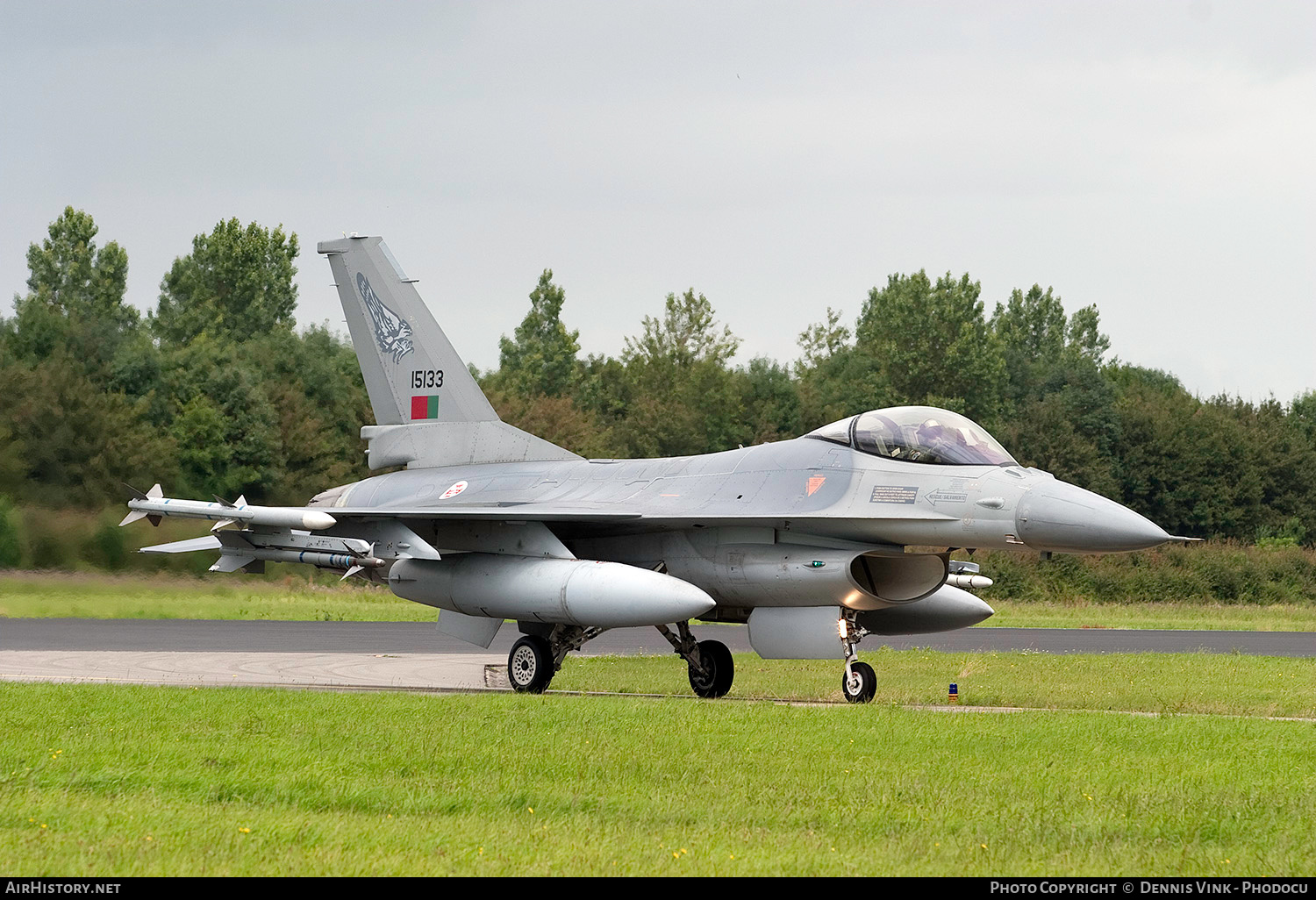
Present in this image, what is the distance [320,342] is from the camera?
172 ft

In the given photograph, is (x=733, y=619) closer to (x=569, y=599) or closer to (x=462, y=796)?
(x=569, y=599)

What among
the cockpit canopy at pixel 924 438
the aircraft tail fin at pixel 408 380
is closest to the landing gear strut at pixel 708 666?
the cockpit canopy at pixel 924 438

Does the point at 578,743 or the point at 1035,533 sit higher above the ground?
the point at 1035,533

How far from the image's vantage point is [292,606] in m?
31.5

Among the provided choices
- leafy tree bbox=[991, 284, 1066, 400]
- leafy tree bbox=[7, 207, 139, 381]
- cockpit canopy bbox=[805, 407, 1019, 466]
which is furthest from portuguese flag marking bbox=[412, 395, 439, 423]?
leafy tree bbox=[991, 284, 1066, 400]

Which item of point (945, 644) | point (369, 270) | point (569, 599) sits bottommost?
point (945, 644)

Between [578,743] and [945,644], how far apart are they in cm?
1670

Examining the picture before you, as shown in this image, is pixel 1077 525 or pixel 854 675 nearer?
pixel 1077 525

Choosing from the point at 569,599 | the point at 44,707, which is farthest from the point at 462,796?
the point at 569,599

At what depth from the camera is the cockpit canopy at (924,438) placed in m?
13.6

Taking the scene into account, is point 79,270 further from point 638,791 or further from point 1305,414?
point 638,791

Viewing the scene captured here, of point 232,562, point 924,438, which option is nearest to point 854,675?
point 924,438

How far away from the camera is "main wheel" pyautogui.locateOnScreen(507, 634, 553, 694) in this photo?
599 inches

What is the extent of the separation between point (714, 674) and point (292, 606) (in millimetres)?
18617
